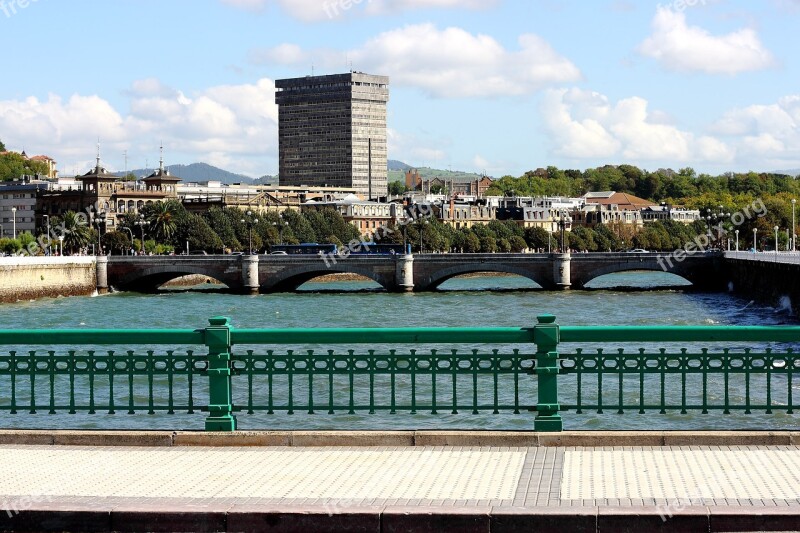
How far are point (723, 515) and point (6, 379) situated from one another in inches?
1105

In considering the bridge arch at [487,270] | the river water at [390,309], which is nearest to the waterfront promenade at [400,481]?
the river water at [390,309]

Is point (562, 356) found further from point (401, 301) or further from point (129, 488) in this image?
point (401, 301)

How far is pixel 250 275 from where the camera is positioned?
100062 millimetres

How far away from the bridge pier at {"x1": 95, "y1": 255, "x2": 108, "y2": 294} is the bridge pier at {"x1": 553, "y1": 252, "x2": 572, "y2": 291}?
3310 cm

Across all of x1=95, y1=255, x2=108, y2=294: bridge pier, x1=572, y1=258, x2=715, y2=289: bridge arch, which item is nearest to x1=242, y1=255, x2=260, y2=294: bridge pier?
x1=95, y1=255, x2=108, y2=294: bridge pier

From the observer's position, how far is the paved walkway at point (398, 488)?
993 cm

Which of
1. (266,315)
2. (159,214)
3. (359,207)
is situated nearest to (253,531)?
(266,315)

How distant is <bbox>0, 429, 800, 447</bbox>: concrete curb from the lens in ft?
40.7

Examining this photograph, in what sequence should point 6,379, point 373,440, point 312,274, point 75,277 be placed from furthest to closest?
1. point 312,274
2. point 75,277
3. point 6,379
4. point 373,440

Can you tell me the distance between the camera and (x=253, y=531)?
10.0 meters

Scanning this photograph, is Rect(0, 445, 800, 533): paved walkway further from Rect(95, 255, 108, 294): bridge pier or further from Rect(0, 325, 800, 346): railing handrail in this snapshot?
Rect(95, 255, 108, 294): bridge pier

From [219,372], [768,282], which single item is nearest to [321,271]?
[768,282]

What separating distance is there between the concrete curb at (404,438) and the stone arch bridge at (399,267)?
86.1 metres

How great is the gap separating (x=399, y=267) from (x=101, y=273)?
2225 cm
